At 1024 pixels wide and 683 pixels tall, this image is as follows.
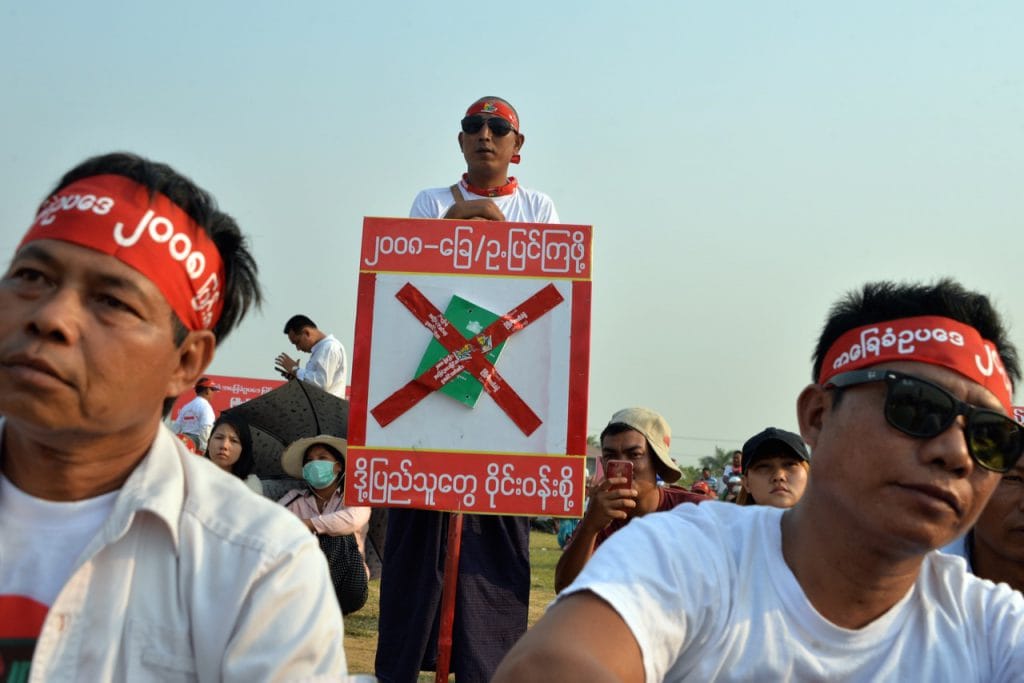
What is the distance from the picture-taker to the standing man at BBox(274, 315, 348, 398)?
38.9ft

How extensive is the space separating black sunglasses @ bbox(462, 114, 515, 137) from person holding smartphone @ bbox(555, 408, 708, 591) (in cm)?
156

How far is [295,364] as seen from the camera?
12727 millimetres

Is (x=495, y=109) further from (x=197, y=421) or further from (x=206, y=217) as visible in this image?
(x=197, y=421)

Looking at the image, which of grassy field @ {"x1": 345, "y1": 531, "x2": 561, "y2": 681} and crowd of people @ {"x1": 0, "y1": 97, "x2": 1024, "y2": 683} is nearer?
crowd of people @ {"x1": 0, "y1": 97, "x2": 1024, "y2": 683}

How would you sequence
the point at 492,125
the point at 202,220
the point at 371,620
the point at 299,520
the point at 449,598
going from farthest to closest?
the point at 371,620 → the point at 492,125 → the point at 449,598 → the point at 202,220 → the point at 299,520

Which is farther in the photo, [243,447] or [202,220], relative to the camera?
[243,447]

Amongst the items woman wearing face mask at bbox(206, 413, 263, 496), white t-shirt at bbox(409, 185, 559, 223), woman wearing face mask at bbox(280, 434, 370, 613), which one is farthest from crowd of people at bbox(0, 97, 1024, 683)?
woman wearing face mask at bbox(206, 413, 263, 496)

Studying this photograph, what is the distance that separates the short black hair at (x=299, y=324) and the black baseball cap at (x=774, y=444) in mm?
6897

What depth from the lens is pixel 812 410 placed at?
3078 mm

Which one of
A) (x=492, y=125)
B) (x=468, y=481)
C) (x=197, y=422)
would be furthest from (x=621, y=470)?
(x=197, y=422)

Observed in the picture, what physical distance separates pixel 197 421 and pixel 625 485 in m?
9.67

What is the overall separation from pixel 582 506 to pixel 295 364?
7.76m

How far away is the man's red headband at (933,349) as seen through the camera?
2910 millimetres

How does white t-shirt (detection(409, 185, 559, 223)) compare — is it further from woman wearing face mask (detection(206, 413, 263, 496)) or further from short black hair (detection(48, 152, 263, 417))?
woman wearing face mask (detection(206, 413, 263, 496))
